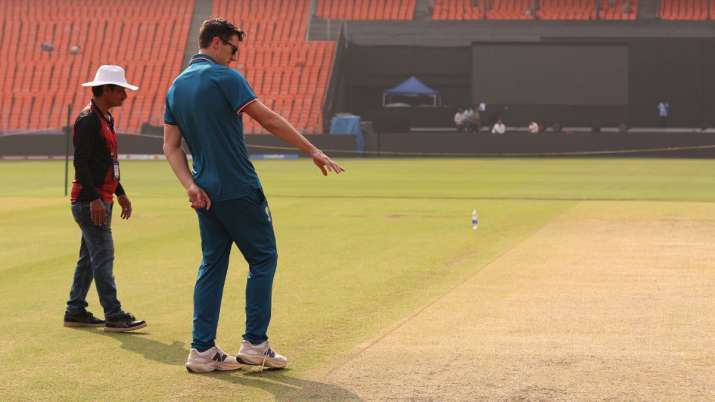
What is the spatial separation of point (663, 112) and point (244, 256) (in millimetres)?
45933

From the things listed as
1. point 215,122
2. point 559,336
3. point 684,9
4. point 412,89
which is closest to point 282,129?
point 215,122

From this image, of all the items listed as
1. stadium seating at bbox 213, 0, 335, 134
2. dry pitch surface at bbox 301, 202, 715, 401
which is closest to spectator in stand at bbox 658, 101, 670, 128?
stadium seating at bbox 213, 0, 335, 134

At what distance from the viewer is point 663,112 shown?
52031mm

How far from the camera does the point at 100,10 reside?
5991cm

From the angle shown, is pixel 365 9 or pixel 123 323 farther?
pixel 365 9

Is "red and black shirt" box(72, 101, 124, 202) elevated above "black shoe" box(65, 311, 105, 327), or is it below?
above

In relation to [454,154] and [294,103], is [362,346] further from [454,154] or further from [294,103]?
[294,103]

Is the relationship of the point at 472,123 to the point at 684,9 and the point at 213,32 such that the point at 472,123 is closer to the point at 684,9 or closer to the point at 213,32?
the point at 684,9

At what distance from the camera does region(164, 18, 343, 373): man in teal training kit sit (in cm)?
790

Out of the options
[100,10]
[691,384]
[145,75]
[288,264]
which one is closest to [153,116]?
[145,75]

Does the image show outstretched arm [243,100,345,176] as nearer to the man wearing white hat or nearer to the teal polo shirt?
the teal polo shirt

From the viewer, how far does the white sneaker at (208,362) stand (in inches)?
319

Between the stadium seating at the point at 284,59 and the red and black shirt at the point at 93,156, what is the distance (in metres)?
42.2

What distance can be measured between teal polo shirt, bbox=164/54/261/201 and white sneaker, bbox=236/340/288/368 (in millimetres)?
970
